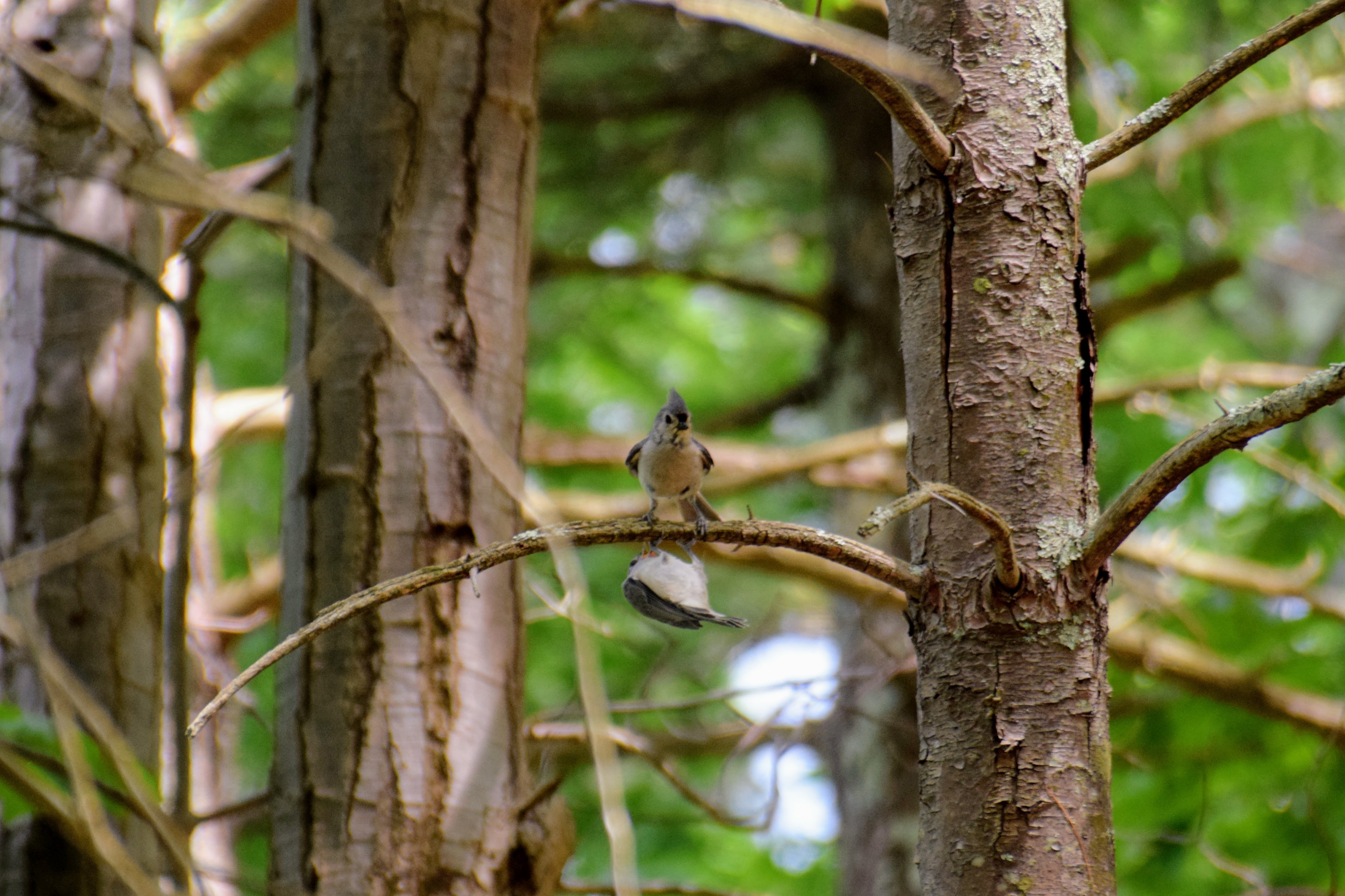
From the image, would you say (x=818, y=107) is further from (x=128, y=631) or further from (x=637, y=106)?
(x=128, y=631)

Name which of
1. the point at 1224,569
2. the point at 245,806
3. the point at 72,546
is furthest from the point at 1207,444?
the point at 1224,569

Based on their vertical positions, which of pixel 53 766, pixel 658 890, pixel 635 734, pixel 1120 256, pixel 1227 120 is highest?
pixel 1227 120

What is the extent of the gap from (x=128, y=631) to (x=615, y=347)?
4209 millimetres

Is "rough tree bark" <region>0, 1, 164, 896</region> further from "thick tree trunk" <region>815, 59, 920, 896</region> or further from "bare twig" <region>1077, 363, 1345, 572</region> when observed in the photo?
"thick tree trunk" <region>815, 59, 920, 896</region>

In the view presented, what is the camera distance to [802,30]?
38.3 inches

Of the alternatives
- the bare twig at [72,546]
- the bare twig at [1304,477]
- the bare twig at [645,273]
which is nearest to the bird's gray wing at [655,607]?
the bare twig at [72,546]

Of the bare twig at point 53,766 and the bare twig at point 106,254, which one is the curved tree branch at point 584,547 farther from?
the bare twig at point 106,254

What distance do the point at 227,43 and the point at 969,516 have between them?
10.5ft

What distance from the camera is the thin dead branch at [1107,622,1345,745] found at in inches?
160

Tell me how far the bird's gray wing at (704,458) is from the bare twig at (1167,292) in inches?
127

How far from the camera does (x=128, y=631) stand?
2406mm

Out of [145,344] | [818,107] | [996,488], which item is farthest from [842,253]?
[996,488]

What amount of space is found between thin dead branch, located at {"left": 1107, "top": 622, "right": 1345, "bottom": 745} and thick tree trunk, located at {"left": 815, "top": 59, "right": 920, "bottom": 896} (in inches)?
40.6

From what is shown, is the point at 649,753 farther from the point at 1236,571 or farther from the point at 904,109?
the point at 1236,571
